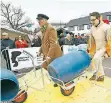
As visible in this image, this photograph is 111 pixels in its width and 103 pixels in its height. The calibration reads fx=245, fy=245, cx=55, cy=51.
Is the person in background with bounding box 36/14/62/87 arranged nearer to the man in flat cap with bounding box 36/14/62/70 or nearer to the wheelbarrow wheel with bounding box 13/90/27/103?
the man in flat cap with bounding box 36/14/62/70

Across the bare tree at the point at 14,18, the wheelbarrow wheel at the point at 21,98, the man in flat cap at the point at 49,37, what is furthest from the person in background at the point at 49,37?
the bare tree at the point at 14,18

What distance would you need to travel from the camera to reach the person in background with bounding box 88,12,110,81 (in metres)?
4.92

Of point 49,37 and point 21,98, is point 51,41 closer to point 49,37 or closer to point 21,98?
point 49,37

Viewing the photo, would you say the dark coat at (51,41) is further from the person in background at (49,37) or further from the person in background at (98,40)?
the person in background at (98,40)

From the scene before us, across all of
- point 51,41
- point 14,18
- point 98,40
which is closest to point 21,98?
point 51,41

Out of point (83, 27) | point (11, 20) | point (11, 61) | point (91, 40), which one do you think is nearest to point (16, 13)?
point (11, 20)

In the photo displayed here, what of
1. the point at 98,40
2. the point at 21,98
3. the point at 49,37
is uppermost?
the point at 49,37

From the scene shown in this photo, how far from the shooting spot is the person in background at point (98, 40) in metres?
4.92

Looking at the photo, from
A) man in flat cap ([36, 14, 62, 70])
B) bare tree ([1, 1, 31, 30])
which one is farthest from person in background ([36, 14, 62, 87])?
bare tree ([1, 1, 31, 30])

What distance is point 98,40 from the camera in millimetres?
5086

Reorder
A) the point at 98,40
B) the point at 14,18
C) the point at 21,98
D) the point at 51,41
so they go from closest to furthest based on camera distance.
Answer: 1. the point at 21,98
2. the point at 51,41
3. the point at 98,40
4. the point at 14,18

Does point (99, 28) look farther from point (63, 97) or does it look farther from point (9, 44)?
point (9, 44)

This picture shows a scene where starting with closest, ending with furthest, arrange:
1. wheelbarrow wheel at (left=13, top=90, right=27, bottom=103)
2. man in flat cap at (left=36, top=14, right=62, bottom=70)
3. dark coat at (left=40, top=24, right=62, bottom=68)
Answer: wheelbarrow wheel at (left=13, top=90, right=27, bottom=103) → man in flat cap at (left=36, top=14, right=62, bottom=70) → dark coat at (left=40, top=24, right=62, bottom=68)

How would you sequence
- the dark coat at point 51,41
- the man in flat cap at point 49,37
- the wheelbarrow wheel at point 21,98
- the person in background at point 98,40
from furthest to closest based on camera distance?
1. the person in background at point 98,40
2. the dark coat at point 51,41
3. the man in flat cap at point 49,37
4. the wheelbarrow wheel at point 21,98
